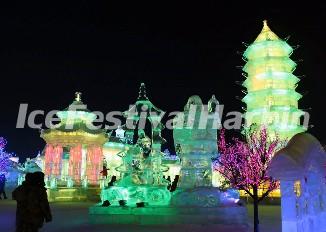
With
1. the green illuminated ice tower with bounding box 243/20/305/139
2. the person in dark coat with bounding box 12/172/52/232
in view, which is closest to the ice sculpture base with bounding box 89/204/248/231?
the person in dark coat with bounding box 12/172/52/232

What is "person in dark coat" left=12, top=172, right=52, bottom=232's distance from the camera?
6.88m

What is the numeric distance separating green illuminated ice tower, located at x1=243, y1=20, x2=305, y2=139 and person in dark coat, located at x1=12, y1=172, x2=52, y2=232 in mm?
34055

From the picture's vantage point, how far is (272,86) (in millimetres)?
40781

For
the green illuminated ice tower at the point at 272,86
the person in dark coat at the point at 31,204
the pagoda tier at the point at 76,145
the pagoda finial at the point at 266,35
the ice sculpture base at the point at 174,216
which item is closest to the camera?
the person in dark coat at the point at 31,204

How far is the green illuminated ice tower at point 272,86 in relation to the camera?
39.8m

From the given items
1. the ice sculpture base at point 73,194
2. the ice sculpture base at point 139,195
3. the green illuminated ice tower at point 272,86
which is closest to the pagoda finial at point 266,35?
the green illuminated ice tower at point 272,86

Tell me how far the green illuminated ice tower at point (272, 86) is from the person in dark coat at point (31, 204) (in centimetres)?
3406

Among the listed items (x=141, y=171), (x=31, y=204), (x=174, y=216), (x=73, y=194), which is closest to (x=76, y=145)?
(x=73, y=194)

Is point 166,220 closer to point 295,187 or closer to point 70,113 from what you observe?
point 295,187

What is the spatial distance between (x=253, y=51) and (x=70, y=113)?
2092 centimetres

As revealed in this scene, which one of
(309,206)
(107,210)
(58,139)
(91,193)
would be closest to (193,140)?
(107,210)

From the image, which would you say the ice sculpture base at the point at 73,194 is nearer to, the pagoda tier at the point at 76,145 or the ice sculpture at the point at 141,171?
the pagoda tier at the point at 76,145

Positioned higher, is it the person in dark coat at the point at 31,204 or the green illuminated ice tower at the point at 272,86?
the green illuminated ice tower at the point at 272,86

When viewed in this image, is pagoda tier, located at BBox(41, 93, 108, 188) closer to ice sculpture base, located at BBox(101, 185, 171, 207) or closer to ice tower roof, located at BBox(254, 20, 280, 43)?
ice sculpture base, located at BBox(101, 185, 171, 207)
